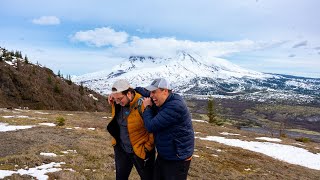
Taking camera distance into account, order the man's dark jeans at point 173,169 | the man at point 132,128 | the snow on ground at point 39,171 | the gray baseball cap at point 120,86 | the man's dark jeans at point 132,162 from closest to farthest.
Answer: the man's dark jeans at point 173,169 < the gray baseball cap at point 120,86 < the man at point 132,128 < the man's dark jeans at point 132,162 < the snow on ground at point 39,171

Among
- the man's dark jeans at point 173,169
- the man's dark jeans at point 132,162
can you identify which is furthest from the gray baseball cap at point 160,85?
the man's dark jeans at point 132,162

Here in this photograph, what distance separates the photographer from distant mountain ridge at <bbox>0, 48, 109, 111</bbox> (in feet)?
256

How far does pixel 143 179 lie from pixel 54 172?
559 centimetres

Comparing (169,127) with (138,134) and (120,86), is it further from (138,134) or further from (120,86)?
(120,86)

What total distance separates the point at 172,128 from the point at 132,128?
1.17m

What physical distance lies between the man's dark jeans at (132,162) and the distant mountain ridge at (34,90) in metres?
67.9

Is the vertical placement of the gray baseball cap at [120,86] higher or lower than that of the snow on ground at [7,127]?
higher

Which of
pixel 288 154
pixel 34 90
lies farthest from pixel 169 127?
pixel 34 90

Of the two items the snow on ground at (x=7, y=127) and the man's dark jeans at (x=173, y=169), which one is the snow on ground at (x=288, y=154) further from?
the man's dark jeans at (x=173, y=169)

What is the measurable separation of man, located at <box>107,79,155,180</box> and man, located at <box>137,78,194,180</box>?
512 mm

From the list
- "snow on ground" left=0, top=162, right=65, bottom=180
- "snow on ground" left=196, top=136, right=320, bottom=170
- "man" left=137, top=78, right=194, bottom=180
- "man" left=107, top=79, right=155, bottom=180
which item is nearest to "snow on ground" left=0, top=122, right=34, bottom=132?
"snow on ground" left=0, top=162, right=65, bottom=180

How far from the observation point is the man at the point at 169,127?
741cm

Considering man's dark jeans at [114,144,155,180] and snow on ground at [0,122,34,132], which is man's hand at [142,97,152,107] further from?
snow on ground at [0,122,34,132]

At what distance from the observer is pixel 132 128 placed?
8.23 meters
